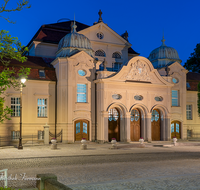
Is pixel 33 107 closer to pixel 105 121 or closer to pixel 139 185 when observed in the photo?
pixel 105 121

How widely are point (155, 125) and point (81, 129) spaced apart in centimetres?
942

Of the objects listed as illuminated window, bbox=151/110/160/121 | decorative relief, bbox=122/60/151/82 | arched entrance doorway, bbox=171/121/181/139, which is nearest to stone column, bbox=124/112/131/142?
illuminated window, bbox=151/110/160/121

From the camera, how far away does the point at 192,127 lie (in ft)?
126

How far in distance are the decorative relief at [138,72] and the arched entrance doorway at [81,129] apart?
7.04 metres

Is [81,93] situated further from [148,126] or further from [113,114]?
[148,126]

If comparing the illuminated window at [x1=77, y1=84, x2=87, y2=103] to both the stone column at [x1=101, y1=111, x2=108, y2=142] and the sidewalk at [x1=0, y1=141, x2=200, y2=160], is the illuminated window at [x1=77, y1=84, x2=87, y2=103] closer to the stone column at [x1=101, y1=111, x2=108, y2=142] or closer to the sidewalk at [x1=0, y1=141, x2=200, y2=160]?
the stone column at [x1=101, y1=111, x2=108, y2=142]

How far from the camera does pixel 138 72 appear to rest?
32875 mm

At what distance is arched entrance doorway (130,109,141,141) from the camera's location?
3300 cm

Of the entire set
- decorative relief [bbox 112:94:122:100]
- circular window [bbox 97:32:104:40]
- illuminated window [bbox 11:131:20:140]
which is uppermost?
circular window [bbox 97:32:104:40]

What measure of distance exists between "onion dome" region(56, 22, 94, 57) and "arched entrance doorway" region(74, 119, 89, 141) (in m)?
7.77

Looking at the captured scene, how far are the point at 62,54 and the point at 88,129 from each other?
362 inches

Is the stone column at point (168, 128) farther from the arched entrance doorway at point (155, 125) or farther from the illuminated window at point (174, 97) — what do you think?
the illuminated window at point (174, 97)

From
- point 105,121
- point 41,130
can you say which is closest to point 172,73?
point 105,121

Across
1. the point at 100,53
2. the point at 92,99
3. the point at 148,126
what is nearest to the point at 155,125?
the point at 148,126
